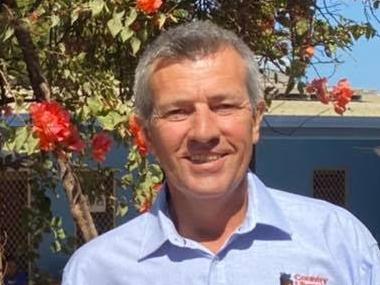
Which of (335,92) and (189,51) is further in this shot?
(335,92)

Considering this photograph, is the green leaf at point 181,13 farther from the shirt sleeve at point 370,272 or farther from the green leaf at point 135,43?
the shirt sleeve at point 370,272

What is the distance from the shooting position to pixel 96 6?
124 inches

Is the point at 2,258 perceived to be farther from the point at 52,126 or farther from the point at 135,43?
the point at 135,43

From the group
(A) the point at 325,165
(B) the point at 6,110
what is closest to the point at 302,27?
(B) the point at 6,110

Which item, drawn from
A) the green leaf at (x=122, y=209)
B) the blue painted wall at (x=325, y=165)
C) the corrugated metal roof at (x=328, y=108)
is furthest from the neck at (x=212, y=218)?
the blue painted wall at (x=325, y=165)

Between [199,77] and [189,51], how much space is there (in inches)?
2.7

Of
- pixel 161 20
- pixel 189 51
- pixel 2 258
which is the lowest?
pixel 2 258

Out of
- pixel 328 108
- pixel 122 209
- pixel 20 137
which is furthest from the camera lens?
pixel 328 108

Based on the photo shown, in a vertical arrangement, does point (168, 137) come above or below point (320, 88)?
above

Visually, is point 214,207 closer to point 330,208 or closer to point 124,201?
point 330,208

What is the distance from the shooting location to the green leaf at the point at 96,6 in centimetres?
313

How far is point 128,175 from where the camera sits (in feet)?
11.4

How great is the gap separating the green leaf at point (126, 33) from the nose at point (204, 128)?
118 centimetres

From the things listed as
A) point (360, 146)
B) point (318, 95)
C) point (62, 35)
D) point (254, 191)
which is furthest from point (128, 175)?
point (360, 146)
